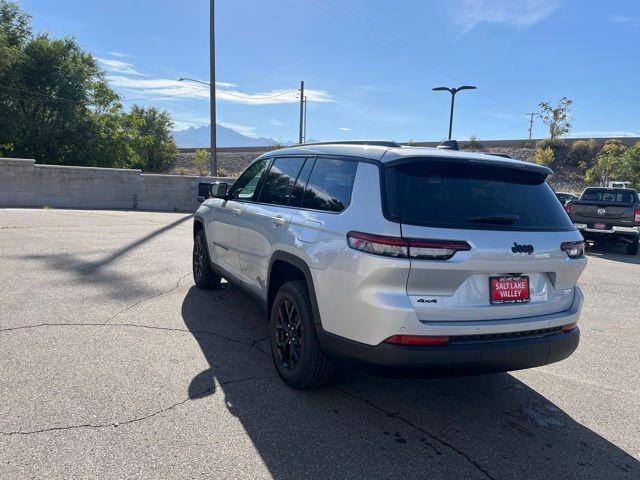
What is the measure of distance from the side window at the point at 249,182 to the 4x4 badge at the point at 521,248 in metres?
2.68

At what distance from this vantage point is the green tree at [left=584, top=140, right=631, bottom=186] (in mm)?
35719

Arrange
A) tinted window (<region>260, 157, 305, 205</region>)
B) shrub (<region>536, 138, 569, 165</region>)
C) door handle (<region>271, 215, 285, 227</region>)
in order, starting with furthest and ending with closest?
shrub (<region>536, 138, 569, 165</region>) < tinted window (<region>260, 157, 305, 205</region>) < door handle (<region>271, 215, 285, 227</region>)

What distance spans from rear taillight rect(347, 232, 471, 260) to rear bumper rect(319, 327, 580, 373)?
0.53m

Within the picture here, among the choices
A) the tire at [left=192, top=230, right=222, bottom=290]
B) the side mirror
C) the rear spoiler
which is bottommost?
the tire at [left=192, top=230, right=222, bottom=290]

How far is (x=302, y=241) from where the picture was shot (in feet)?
11.5

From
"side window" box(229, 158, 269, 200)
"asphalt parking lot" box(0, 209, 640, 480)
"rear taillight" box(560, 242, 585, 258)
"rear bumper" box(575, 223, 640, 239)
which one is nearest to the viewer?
"asphalt parking lot" box(0, 209, 640, 480)

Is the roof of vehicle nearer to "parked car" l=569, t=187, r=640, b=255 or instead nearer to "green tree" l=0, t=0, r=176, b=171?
"parked car" l=569, t=187, r=640, b=255

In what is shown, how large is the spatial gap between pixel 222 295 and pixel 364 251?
369cm

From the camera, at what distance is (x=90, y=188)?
55.4 ft

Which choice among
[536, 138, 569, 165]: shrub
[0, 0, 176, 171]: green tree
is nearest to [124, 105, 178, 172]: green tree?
[0, 0, 176, 171]: green tree

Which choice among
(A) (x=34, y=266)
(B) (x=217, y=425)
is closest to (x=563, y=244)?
Answer: (B) (x=217, y=425)

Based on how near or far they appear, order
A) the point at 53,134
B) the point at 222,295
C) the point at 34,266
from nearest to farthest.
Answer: the point at 222,295 < the point at 34,266 < the point at 53,134

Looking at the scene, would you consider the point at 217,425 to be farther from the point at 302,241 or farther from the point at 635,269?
the point at 635,269

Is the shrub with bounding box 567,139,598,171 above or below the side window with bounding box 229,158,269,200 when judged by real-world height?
above
